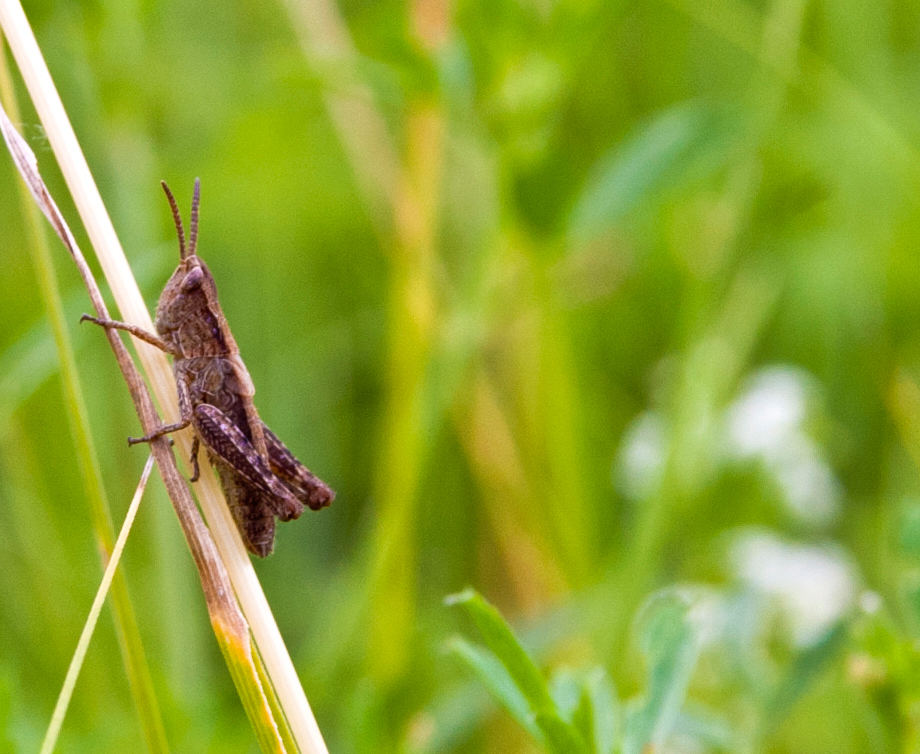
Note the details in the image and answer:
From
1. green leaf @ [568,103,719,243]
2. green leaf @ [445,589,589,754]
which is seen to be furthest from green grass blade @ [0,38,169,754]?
green leaf @ [568,103,719,243]

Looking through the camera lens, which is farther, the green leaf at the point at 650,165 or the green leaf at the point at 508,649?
the green leaf at the point at 650,165

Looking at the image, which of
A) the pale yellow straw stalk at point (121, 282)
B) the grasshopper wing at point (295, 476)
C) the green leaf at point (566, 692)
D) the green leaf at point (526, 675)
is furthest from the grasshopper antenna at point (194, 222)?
the green leaf at point (566, 692)

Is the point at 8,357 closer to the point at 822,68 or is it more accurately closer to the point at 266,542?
the point at 266,542

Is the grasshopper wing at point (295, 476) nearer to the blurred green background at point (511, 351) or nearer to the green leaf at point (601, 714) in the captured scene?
the blurred green background at point (511, 351)

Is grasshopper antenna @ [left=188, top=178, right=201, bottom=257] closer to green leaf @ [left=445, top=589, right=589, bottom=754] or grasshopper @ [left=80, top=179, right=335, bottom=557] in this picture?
grasshopper @ [left=80, top=179, right=335, bottom=557]

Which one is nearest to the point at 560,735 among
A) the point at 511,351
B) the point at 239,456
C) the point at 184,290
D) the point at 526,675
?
the point at 526,675

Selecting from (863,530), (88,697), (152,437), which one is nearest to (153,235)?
(88,697)
